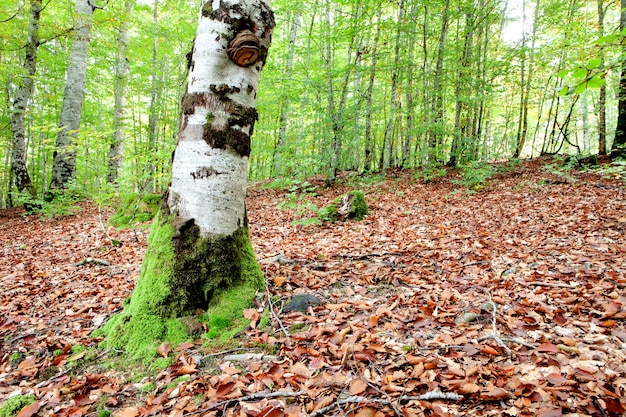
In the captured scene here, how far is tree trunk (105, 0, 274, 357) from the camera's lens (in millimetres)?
2568

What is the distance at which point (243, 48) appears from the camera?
101 inches

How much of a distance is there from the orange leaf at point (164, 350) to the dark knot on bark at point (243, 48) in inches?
89.5

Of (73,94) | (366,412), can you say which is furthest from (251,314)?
(73,94)

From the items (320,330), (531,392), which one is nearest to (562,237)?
(531,392)

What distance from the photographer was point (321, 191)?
11469 mm

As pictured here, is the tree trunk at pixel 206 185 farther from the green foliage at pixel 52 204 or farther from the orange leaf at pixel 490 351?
the green foliage at pixel 52 204

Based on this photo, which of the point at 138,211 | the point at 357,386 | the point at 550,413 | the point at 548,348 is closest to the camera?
the point at 550,413

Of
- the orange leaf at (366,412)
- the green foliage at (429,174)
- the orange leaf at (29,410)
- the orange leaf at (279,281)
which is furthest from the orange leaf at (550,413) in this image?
the green foliage at (429,174)

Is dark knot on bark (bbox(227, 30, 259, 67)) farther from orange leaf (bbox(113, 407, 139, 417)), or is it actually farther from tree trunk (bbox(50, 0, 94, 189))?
tree trunk (bbox(50, 0, 94, 189))

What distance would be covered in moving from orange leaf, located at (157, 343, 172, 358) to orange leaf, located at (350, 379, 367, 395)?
1.35 m

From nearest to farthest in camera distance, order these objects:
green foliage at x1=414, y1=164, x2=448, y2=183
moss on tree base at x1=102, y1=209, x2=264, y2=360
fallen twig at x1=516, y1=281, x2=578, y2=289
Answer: moss on tree base at x1=102, y1=209, x2=264, y2=360 < fallen twig at x1=516, y1=281, x2=578, y2=289 < green foliage at x1=414, y1=164, x2=448, y2=183

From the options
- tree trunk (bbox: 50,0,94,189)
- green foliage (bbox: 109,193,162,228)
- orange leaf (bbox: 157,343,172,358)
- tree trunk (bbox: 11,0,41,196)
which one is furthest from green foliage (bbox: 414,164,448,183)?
tree trunk (bbox: 11,0,41,196)

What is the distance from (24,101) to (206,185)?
10.4m

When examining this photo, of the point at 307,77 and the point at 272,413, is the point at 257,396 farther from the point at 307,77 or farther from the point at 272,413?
the point at 307,77
